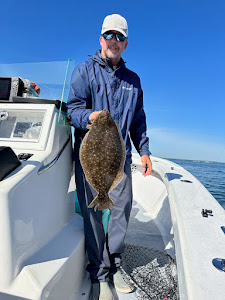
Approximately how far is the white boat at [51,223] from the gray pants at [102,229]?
0.12m

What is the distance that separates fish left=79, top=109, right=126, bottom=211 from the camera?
1.71 meters

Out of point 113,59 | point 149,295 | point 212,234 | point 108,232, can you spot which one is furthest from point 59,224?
point 113,59

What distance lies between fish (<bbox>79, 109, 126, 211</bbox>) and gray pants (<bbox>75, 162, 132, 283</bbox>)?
49 cm

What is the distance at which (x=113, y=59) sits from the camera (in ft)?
7.85

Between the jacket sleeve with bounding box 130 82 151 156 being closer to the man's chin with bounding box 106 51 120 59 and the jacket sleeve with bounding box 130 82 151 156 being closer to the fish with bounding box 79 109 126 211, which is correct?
the man's chin with bounding box 106 51 120 59

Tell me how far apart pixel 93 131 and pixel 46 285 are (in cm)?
113

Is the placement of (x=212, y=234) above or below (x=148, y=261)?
above

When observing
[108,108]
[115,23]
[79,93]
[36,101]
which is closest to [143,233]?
[108,108]

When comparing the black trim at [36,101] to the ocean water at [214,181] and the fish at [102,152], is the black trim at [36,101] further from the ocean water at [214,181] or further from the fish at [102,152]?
the ocean water at [214,181]

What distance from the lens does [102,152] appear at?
1.73 m

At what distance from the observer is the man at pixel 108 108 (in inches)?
87.1

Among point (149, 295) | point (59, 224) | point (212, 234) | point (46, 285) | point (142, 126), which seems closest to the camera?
point (46, 285)

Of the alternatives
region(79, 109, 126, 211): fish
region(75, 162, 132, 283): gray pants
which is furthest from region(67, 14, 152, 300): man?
region(79, 109, 126, 211): fish

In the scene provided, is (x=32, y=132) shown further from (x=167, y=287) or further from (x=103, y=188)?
(x=167, y=287)
